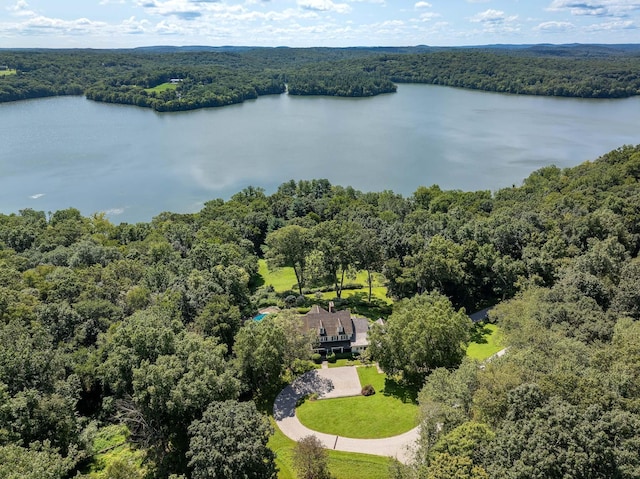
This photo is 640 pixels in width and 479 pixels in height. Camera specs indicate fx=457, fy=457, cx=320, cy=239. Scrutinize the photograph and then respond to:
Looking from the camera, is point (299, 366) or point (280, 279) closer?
point (299, 366)

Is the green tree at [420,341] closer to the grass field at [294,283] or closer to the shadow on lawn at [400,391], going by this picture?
the shadow on lawn at [400,391]

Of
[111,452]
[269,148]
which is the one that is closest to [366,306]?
[111,452]

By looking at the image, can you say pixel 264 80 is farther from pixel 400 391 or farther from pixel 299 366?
pixel 400 391

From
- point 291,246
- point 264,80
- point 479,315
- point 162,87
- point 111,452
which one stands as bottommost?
point 111,452

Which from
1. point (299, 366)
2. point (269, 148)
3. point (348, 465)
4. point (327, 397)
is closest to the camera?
point (348, 465)

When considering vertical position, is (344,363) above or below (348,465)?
below

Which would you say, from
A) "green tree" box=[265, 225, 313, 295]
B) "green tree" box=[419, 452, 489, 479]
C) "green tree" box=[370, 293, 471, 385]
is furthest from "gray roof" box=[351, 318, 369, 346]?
"green tree" box=[419, 452, 489, 479]

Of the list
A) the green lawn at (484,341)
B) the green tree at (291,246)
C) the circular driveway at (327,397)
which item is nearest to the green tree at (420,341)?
the circular driveway at (327,397)
